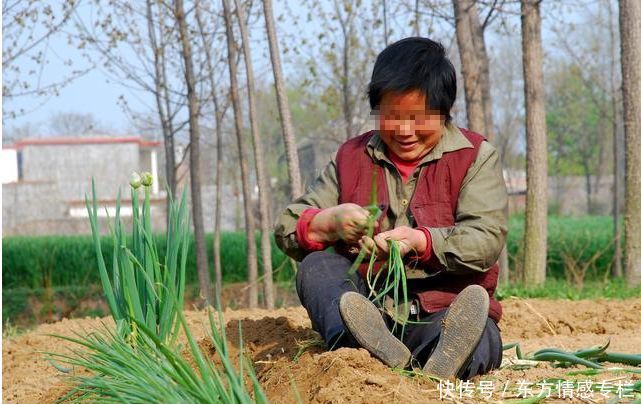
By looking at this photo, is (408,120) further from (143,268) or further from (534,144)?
(534,144)

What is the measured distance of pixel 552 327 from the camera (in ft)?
17.8

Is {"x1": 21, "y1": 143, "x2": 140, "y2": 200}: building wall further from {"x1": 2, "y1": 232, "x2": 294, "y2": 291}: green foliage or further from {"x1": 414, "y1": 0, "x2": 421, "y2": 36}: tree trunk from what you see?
{"x1": 414, "y1": 0, "x2": 421, "y2": 36}: tree trunk

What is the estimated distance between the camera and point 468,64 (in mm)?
8055

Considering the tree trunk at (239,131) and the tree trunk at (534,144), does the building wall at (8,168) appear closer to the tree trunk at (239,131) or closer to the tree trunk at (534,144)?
the tree trunk at (239,131)

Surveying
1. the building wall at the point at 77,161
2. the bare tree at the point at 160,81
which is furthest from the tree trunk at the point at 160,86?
the building wall at the point at 77,161

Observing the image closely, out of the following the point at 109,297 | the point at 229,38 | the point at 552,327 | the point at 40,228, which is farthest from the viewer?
the point at 40,228

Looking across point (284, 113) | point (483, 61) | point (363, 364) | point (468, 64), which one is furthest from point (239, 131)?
point (363, 364)

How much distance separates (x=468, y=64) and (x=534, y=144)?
35.0 inches

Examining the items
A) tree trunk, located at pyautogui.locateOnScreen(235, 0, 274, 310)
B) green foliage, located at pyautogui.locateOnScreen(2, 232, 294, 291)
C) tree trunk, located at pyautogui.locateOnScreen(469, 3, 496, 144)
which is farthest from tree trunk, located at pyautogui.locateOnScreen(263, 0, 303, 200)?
green foliage, located at pyautogui.locateOnScreen(2, 232, 294, 291)

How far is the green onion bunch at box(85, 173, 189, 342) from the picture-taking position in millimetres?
3245

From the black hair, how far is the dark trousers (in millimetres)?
575

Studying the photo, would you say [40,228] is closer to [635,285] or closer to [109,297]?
[635,285]

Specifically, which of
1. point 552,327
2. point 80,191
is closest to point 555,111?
point 80,191

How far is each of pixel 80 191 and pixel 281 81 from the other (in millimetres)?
29177
